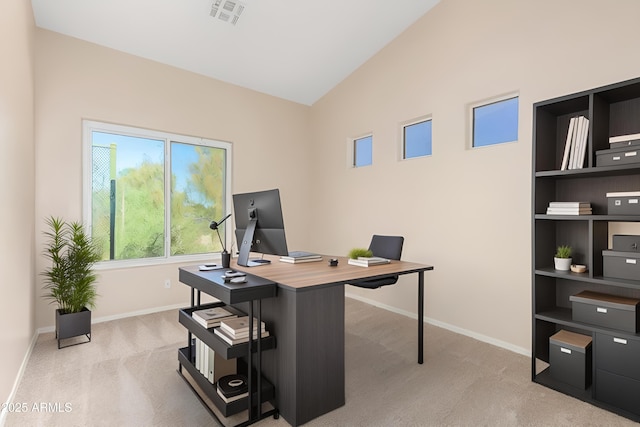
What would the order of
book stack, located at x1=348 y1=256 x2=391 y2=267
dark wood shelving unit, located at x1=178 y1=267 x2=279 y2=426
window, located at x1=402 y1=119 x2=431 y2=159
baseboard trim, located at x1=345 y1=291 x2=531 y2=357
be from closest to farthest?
dark wood shelving unit, located at x1=178 y1=267 x2=279 y2=426 → book stack, located at x1=348 y1=256 x2=391 y2=267 → baseboard trim, located at x1=345 y1=291 x2=531 y2=357 → window, located at x1=402 y1=119 x2=431 y2=159

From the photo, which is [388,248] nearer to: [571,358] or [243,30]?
[571,358]

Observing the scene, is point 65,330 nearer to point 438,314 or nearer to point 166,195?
point 166,195

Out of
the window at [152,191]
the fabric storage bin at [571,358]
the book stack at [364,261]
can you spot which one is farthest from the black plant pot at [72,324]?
the fabric storage bin at [571,358]

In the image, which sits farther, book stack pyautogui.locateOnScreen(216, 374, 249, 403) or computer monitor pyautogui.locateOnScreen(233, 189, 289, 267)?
computer monitor pyautogui.locateOnScreen(233, 189, 289, 267)

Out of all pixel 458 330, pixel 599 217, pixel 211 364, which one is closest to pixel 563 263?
pixel 599 217

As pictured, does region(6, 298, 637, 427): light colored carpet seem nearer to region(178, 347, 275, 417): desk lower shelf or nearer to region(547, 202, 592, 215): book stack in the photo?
region(178, 347, 275, 417): desk lower shelf

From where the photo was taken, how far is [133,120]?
3984 mm

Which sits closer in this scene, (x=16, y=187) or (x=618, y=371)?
(x=618, y=371)

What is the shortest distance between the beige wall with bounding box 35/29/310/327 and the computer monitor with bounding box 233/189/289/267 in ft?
7.17

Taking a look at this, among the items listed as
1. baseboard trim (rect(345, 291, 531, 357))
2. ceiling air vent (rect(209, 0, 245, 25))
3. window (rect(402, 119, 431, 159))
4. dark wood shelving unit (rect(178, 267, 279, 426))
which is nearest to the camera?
dark wood shelving unit (rect(178, 267, 279, 426))

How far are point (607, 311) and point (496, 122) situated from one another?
197cm

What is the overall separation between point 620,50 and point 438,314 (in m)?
2.83

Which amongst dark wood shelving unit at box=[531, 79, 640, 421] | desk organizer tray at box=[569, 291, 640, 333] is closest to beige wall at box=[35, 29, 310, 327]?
dark wood shelving unit at box=[531, 79, 640, 421]

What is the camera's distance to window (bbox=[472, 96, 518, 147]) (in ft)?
10.6
